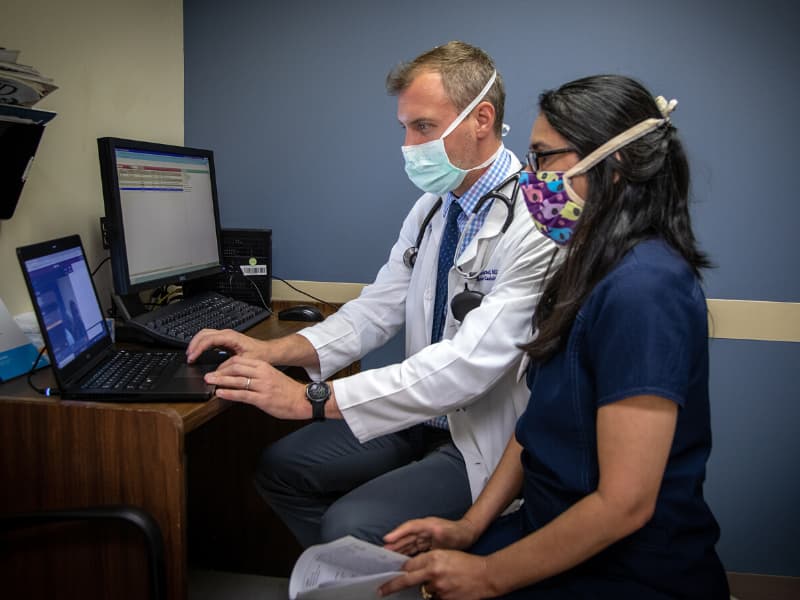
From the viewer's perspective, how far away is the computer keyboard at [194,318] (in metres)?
1.52

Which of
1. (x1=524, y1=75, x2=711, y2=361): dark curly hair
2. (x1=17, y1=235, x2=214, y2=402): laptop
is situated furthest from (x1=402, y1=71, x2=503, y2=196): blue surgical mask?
(x1=17, y1=235, x2=214, y2=402): laptop

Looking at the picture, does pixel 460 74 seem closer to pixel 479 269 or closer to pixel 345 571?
pixel 479 269

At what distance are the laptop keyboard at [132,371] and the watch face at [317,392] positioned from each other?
28 centimetres

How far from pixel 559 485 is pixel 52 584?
90 cm

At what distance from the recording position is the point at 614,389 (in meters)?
0.91

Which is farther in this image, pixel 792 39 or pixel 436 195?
pixel 792 39

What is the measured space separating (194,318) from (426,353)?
66 centimetres

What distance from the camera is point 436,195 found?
1767mm

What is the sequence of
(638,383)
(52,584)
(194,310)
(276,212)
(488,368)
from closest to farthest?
1. (638,383)
2. (52,584)
3. (488,368)
4. (194,310)
5. (276,212)

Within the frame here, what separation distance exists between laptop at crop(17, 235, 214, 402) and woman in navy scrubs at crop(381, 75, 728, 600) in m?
0.54

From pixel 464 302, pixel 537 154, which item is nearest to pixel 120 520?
pixel 464 302

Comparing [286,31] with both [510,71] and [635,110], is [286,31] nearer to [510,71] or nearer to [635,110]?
[510,71]

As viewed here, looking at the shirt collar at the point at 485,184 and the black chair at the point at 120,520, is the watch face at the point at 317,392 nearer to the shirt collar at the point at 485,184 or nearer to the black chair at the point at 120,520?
the black chair at the point at 120,520

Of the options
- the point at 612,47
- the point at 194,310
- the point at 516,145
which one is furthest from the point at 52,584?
the point at 612,47
